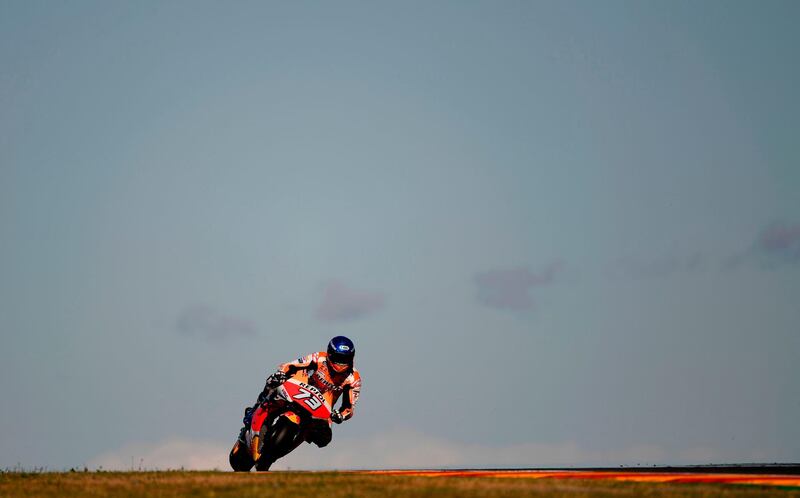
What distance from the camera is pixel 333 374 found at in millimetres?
20266

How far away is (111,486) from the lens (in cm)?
1511

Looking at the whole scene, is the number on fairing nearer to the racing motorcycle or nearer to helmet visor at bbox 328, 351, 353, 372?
the racing motorcycle

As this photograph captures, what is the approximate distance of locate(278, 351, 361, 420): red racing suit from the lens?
20.2m

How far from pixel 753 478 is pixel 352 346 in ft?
24.6

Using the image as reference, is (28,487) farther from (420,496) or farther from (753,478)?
(753,478)

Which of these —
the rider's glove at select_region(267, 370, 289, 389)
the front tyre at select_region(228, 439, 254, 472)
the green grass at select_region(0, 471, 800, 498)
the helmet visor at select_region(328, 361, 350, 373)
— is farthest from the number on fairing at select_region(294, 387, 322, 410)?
the green grass at select_region(0, 471, 800, 498)

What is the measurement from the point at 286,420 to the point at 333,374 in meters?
1.29

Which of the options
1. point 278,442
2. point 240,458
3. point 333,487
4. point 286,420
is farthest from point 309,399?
point 333,487

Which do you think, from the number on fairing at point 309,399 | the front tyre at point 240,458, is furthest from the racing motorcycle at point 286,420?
the front tyre at point 240,458

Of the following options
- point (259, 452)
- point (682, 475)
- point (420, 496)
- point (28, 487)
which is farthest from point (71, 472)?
point (682, 475)

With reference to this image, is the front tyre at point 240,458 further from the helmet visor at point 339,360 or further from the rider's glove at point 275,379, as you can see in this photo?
the helmet visor at point 339,360

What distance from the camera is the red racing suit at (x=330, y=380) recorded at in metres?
20.2

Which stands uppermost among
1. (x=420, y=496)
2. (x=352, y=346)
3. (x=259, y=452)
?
(x=352, y=346)

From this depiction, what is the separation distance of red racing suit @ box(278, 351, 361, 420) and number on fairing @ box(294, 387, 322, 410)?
67 cm
